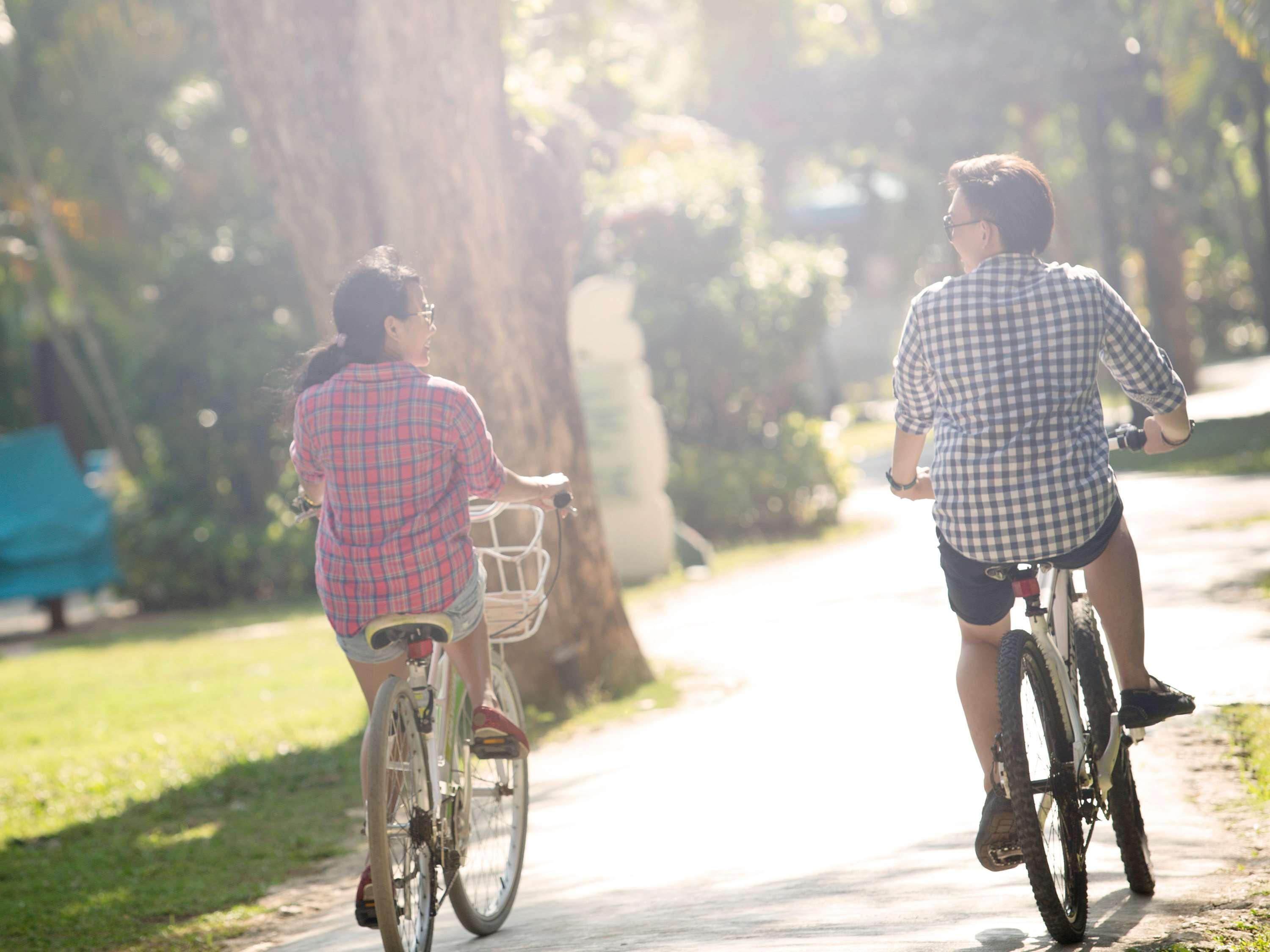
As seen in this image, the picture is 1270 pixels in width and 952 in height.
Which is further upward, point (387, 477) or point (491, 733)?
point (387, 477)

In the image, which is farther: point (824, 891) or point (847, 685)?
point (847, 685)

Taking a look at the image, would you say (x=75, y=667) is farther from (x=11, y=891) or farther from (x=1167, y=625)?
(x=1167, y=625)

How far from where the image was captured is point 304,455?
14.0ft

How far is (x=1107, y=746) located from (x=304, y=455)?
231cm

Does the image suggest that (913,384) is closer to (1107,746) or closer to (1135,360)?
(1135,360)

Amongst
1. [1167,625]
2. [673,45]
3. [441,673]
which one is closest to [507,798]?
[441,673]

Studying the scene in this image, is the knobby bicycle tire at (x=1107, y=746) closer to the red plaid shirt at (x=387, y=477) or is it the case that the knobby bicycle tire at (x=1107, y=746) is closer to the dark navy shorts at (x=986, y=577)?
the dark navy shorts at (x=986, y=577)

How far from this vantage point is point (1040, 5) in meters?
23.9

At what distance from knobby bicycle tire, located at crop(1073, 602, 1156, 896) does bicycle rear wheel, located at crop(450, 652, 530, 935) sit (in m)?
1.71

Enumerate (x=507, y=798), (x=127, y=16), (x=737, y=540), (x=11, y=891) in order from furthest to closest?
(x=127, y=16) → (x=737, y=540) → (x=11, y=891) → (x=507, y=798)

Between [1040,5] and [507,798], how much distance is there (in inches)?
840

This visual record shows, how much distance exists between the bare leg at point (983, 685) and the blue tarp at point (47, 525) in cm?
1378

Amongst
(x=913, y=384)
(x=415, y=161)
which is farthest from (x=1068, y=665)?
(x=415, y=161)

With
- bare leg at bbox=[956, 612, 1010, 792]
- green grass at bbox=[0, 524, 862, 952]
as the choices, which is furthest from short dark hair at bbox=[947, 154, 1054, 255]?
green grass at bbox=[0, 524, 862, 952]
